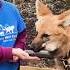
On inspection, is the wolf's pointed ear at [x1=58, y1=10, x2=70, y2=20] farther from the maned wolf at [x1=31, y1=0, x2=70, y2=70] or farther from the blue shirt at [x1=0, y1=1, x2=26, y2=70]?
the blue shirt at [x1=0, y1=1, x2=26, y2=70]

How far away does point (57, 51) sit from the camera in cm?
450

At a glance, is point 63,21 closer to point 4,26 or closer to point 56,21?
point 56,21

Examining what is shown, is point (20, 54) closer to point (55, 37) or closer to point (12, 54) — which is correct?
point (12, 54)

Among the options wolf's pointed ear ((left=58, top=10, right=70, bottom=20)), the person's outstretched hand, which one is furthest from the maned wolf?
the person's outstretched hand

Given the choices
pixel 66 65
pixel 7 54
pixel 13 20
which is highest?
pixel 13 20

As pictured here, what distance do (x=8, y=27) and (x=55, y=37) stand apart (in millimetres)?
605

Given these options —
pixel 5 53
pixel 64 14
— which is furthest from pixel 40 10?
pixel 5 53

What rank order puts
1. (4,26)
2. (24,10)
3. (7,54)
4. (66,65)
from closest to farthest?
(7,54) → (4,26) → (66,65) → (24,10)

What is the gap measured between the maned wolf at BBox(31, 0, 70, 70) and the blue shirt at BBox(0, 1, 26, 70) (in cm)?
31

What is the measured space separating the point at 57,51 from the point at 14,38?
22.2 inches

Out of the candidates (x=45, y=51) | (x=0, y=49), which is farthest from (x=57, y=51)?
(x=0, y=49)

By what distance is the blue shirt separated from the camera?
13.8ft

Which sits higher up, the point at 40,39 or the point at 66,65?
the point at 40,39

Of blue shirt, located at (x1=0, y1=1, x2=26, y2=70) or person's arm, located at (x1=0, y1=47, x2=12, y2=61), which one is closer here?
person's arm, located at (x1=0, y1=47, x2=12, y2=61)
